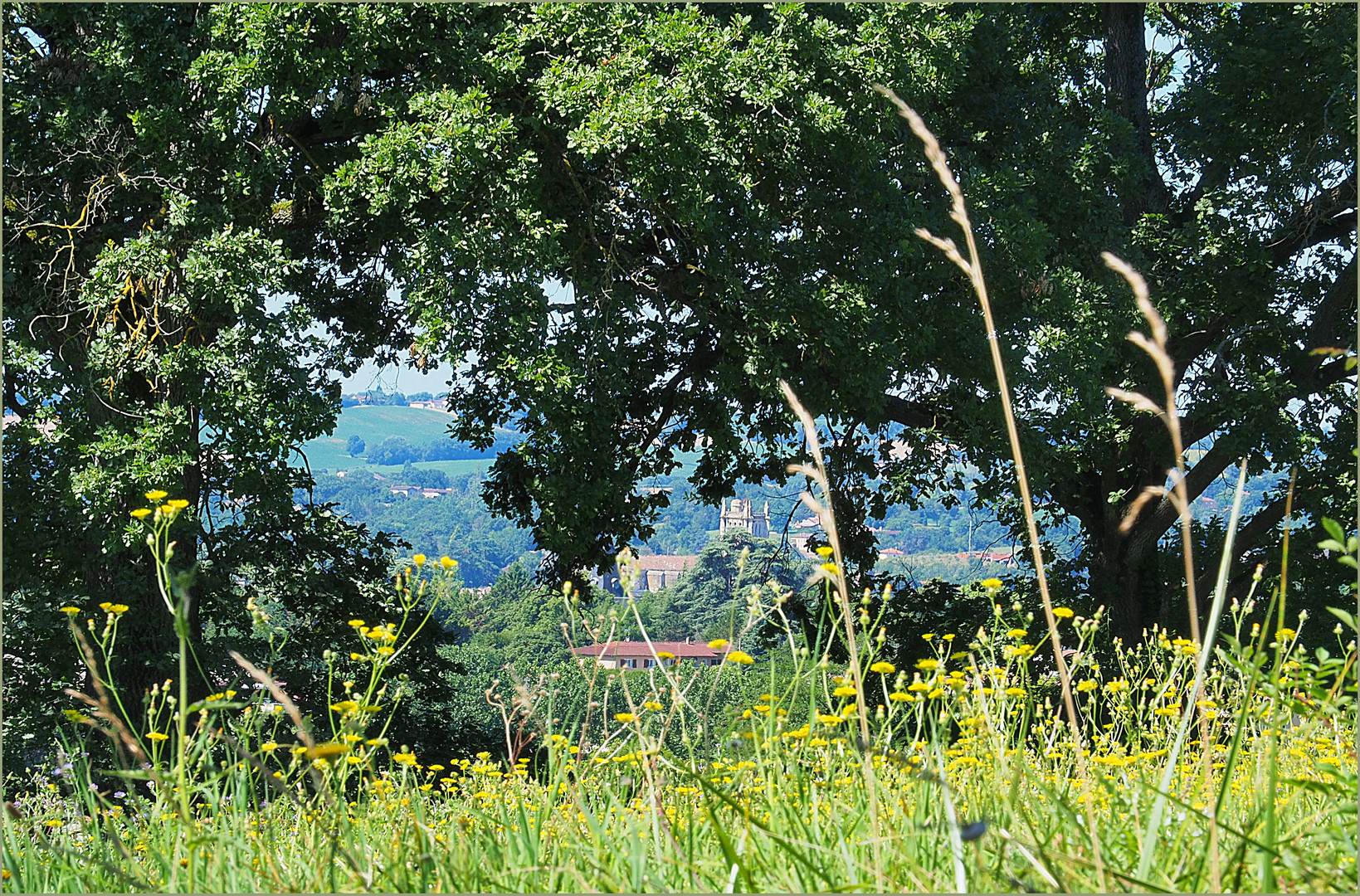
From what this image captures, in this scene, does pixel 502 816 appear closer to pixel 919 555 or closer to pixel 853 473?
pixel 853 473

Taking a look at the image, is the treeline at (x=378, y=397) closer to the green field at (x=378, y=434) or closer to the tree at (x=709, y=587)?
the tree at (x=709, y=587)

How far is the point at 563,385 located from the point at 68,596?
3.95 metres

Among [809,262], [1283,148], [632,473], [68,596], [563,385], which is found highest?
[1283,148]

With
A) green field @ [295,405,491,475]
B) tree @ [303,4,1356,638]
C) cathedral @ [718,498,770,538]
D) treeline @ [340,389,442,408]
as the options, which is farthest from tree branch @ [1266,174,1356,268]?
Answer: green field @ [295,405,491,475]

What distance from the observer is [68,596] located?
7.86 m

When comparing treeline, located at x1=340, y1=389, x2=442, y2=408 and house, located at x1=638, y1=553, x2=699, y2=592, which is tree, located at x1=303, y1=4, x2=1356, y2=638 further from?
house, located at x1=638, y1=553, x2=699, y2=592

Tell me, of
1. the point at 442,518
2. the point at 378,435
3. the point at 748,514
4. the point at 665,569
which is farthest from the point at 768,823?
the point at 378,435

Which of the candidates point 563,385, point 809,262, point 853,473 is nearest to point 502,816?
point 563,385

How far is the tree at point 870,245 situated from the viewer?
713 cm

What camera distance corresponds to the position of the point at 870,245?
7.82 metres

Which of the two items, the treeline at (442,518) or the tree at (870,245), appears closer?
the tree at (870,245)

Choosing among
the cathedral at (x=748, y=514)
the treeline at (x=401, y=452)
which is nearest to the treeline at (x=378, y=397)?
the cathedral at (x=748, y=514)

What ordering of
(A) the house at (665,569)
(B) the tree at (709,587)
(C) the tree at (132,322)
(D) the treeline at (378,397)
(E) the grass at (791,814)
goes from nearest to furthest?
(E) the grass at (791,814) < (C) the tree at (132,322) < (D) the treeline at (378,397) < (B) the tree at (709,587) < (A) the house at (665,569)

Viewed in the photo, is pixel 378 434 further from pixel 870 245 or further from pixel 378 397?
pixel 870 245
